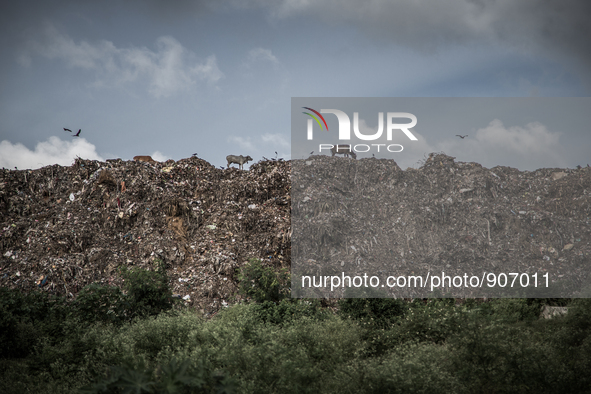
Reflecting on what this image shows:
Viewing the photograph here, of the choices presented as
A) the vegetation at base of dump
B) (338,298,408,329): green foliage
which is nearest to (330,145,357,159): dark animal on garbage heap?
the vegetation at base of dump

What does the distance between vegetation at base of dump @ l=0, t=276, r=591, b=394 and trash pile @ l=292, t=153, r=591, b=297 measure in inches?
72.2

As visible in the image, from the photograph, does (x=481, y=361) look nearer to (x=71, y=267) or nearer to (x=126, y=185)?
(x=71, y=267)

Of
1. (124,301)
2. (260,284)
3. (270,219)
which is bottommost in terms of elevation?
(124,301)

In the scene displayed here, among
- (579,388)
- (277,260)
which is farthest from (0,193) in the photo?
(579,388)

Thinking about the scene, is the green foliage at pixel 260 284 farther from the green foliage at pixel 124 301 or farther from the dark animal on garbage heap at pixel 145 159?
the dark animal on garbage heap at pixel 145 159

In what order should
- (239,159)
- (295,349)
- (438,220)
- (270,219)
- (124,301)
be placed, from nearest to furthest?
(295,349), (124,301), (270,219), (438,220), (239,159)

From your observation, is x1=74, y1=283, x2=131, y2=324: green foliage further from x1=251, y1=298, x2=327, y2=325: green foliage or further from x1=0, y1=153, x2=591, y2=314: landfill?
x1=251, y1=298, x2=327, y2=325: green foliage

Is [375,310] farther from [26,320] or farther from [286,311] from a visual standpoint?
[26,320]

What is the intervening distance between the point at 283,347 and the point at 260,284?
157 inches

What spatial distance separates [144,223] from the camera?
12.3m

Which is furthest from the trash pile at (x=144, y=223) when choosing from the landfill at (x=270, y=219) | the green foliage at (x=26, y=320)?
the green foliage at (x=26, y=320)

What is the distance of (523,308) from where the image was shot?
939 cm

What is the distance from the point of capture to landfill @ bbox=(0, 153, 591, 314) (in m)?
11.3

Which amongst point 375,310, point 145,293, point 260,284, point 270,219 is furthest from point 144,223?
point 375,310
